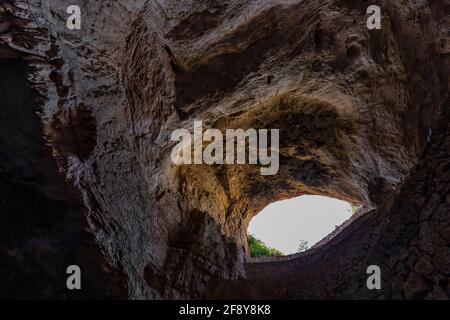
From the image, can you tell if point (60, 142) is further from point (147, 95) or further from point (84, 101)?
point (147, 95)

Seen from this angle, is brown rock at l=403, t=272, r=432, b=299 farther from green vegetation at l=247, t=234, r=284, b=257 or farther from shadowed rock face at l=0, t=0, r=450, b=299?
green vegetation at l=247, t=234, r=284, b=257

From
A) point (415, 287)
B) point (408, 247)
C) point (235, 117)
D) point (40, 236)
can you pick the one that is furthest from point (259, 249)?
point (40, 236)

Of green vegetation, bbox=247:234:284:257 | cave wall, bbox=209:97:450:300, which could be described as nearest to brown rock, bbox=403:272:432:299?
cave wall, bbox=209:97:450:300

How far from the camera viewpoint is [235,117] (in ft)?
23.9

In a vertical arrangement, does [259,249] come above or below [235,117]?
below

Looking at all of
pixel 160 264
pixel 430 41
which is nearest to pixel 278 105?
pixel 430 41

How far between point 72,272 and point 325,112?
574 centimetres

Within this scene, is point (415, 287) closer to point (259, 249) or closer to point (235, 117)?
point (235, 117)

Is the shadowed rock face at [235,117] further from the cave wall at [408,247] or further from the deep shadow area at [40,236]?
the deep shadow area at [40,236]

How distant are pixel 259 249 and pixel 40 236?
10.2 metres

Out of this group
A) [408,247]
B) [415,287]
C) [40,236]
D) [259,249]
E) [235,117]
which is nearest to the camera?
[415,287]

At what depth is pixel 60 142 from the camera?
3.94 m

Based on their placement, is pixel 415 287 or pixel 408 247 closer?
pixel 415 287

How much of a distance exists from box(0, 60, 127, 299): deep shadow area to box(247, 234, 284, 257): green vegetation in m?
9.53
